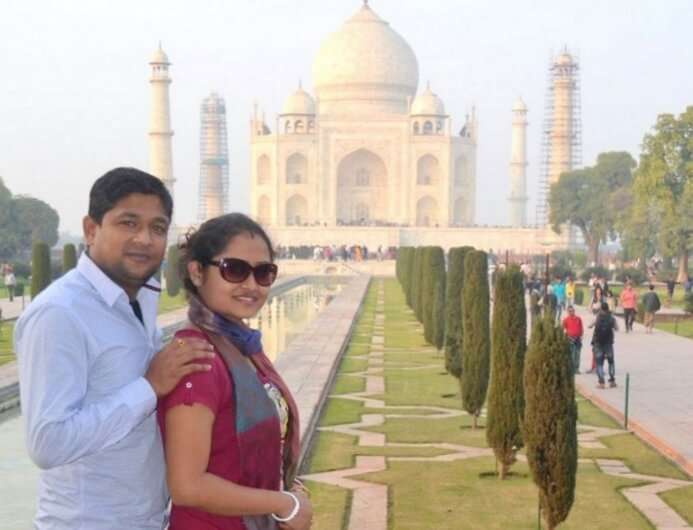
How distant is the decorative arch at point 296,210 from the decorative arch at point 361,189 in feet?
5.08

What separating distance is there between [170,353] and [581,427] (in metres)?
6.46

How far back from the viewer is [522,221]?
49844mm

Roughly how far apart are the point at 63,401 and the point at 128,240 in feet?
1.21

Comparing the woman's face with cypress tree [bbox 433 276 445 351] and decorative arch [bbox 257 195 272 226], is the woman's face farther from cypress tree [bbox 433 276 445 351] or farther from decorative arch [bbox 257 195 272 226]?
decorative arch [bbox 257 195 272 226]

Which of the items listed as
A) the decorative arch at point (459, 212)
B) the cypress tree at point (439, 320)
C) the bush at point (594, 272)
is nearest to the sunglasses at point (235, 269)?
the cypress tree at point (439, 320)

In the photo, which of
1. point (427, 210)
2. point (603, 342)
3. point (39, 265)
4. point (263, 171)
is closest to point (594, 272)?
point (39, 265)

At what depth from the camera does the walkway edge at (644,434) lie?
6.52 meters

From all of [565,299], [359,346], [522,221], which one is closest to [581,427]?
[359,346]

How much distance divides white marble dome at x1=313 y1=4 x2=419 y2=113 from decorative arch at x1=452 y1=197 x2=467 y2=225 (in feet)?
16.4

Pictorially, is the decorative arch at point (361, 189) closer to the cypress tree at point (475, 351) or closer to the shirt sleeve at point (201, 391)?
the cypress tree at point (475, 351)

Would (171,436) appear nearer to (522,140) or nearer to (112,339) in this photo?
→ (112,339)

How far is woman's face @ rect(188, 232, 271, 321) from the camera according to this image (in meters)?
2.04

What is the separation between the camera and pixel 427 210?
155ft

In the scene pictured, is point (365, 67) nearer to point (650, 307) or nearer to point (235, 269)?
point (650, 307)
